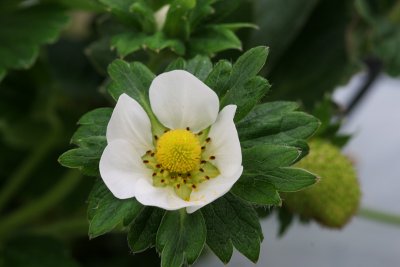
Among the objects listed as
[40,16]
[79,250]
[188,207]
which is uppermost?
[188,207]

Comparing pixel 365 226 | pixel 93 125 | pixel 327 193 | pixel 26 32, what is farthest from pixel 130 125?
pixel 365 226

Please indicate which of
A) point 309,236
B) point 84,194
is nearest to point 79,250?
point 84,194

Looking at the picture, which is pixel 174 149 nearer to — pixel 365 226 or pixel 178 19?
pixel 178 19

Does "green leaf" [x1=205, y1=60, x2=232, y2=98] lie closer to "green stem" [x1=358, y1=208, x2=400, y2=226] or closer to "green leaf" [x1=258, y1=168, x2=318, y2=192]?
"green leaf" [x1=258, y1=168, x2=318, y2=192]

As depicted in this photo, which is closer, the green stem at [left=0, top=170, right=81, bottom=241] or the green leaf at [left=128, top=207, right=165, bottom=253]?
the green leaf at [left=128, top=207, right=165, bottom=253]

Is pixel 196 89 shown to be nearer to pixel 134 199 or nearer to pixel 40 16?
pixel 134 199

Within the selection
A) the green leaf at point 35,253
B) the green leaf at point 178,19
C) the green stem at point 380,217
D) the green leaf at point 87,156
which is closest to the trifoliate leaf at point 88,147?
the green leaf at point 87,156

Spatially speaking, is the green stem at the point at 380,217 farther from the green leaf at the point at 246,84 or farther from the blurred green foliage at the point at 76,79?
the green leaf at the point at 246,84

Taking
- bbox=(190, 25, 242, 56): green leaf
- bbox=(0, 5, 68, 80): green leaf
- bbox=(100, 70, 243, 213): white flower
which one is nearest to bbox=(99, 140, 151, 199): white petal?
bbox=(100, 70, 243, 213): white flower
